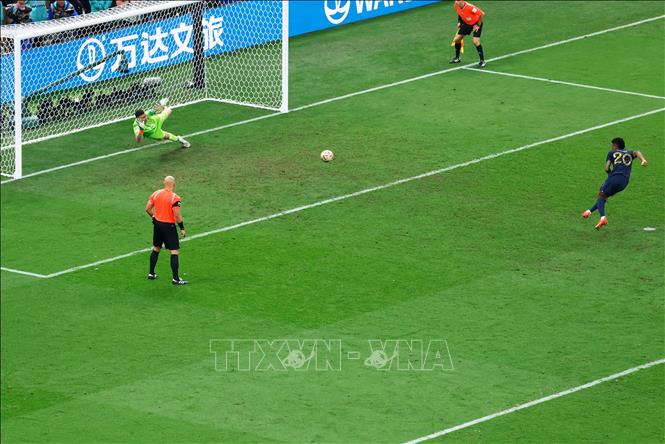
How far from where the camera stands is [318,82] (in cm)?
3862

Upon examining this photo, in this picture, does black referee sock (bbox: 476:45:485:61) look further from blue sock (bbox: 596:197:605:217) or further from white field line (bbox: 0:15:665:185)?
blue sock (bbox: 596:197:605:217)

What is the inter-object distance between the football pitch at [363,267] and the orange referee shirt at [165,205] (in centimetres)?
118

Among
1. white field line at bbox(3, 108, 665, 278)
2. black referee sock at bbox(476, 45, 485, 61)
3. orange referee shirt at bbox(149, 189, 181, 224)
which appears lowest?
white field line at bbox(3, 108, 665, 278)

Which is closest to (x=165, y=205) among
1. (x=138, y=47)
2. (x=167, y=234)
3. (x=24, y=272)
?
(x=167, y=234)

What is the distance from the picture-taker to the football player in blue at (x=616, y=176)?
29016mm

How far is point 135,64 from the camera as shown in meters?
37.5

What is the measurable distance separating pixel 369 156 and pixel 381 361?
9999mm

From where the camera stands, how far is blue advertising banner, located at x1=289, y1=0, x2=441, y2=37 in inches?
1671

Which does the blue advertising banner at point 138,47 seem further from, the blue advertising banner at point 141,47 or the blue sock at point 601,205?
the blue sock at point 601,205

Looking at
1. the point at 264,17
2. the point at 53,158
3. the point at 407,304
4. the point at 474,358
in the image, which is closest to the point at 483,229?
the point at 407,304

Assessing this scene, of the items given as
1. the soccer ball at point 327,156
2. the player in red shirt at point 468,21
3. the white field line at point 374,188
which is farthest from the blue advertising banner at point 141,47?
the white field line at point 374,188

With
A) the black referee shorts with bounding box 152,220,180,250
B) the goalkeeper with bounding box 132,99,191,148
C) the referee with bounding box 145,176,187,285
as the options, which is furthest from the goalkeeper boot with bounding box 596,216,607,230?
the goalkeeper with bounding box 132,99,191,148

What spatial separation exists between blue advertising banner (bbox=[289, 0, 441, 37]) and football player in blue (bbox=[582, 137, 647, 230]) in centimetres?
1483

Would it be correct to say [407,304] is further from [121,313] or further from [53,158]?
[53,158]
